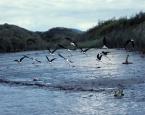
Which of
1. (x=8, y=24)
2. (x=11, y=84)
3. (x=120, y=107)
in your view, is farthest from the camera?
(x=8, y=24)

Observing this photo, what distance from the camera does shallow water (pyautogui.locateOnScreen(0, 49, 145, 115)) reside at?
1716 cm

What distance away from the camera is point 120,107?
674 inches

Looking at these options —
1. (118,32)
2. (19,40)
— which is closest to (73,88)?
(118,32)

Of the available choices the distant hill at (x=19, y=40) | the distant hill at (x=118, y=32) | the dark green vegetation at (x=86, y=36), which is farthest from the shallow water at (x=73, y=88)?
the distant hill at (x=19, y=40)

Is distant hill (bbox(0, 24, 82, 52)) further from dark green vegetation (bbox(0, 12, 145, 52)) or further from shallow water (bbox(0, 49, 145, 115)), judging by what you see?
shallow water (bbox(0, 49, 145, 115))

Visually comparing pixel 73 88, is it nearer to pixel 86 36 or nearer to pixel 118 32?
pixel 118 32

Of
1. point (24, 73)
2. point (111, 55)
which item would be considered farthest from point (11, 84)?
point (111, 55)

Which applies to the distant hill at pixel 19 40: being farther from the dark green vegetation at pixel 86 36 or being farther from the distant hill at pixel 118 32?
the distant hill at pixel 118 32

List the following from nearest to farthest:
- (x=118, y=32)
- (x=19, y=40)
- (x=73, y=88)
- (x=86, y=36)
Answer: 1. (x=73, y=88)
2. (x=118, y=32)
3. (x=19, y=40)
4. (x=86, y=36)

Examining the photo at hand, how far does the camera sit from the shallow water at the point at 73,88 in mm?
17156

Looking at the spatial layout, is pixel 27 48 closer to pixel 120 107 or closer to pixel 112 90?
pixel 112 90

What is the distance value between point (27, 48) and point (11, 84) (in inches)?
1272

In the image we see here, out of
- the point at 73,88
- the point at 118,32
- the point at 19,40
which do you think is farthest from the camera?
the point at 19,40

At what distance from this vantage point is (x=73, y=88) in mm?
22328
